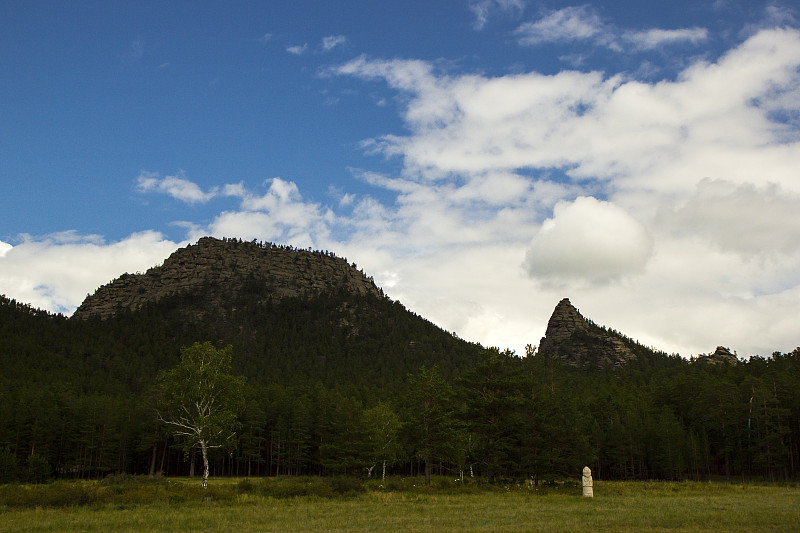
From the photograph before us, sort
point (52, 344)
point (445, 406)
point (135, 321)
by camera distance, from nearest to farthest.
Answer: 1. point (445, 406)
2. point (52, 344)
3. point (135, 321)

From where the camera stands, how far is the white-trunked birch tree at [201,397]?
4616 cm

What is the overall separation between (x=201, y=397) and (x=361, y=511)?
84.4ft

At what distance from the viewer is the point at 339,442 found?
2788 inches

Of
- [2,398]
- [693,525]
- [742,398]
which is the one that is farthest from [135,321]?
[693,525]

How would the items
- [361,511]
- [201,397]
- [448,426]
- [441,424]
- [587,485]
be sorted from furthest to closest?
[201,397], [448,426], [441,424], [587,485], [361,511]

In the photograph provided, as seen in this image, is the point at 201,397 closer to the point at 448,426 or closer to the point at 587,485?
the point at 448,426

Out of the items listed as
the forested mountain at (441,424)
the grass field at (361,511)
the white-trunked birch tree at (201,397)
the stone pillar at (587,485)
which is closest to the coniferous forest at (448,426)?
the forested mountain at (441,424)

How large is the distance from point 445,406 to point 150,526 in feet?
101

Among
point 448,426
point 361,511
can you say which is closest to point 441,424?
point 448,426

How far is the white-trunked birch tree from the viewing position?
4616cm

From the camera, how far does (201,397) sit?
154ft

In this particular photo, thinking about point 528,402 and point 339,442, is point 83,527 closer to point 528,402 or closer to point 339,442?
point 528,402

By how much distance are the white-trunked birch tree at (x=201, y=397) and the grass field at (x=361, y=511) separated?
9.32 m

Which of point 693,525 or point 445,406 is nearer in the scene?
point 693,525
